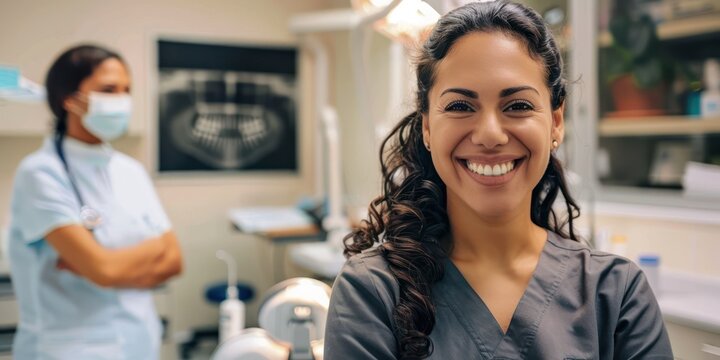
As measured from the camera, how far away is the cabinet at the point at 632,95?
2324mm

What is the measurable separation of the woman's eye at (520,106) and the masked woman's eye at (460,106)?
5 centimetres

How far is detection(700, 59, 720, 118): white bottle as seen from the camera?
2191 mm

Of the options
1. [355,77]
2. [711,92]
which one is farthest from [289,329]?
[711,92]

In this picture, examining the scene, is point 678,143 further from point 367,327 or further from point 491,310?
point 367,327

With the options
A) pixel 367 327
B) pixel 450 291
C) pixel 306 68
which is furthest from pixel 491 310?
pixel 306 68

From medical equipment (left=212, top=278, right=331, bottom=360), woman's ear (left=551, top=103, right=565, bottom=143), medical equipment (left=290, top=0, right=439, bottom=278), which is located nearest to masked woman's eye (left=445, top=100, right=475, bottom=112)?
woman's ear (left=551, top=103, right=565, bottom=143)

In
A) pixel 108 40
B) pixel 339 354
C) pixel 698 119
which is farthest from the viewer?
pixel 108 40

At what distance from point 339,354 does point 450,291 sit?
0.20 metres

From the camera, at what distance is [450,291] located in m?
0.97

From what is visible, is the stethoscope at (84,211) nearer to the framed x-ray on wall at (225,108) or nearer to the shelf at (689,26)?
the framed x-ray on wall at (225,108)

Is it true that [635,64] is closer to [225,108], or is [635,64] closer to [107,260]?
[107,260]

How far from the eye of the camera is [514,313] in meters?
0.96

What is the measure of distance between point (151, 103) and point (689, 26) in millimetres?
2673

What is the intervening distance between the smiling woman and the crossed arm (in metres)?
1.07
